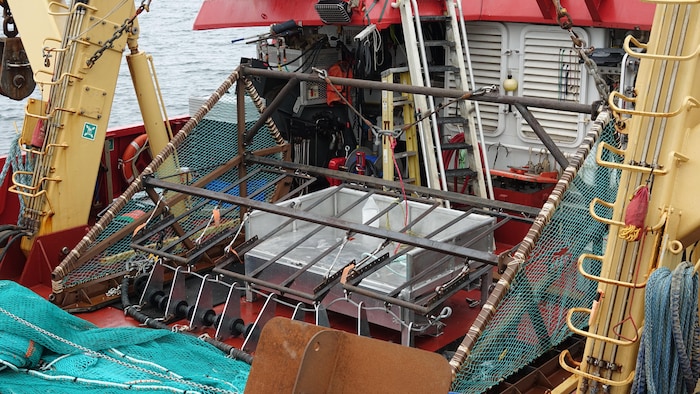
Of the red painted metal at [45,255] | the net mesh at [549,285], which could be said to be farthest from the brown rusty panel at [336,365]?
the red painted metal at [45,255]

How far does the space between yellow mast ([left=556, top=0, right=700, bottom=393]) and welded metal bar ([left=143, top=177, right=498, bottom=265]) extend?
3.65 feet

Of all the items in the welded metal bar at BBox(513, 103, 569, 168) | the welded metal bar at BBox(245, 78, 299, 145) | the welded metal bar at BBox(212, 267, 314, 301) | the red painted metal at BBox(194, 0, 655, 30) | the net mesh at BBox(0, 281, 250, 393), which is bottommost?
the net mesh at BBox(0, 281, 250, 393)

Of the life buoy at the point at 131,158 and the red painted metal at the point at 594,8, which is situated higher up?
the red painted metal at the point at 594,8

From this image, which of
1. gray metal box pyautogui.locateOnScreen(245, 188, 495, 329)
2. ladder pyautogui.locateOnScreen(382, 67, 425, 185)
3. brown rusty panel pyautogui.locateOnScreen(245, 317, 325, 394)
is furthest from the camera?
ladder pyautogui.locateOnScreen(382, 67, 425, 185)

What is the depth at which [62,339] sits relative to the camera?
5.61 metres

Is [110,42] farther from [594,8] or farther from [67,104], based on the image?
[594,8]

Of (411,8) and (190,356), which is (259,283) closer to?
(190,356)

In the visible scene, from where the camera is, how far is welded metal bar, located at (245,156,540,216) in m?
6.25

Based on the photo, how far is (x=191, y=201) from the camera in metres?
7.82

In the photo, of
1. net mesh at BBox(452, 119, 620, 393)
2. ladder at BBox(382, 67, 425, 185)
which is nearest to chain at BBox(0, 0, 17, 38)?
ladder at BBox(382, 67, 425, 185)

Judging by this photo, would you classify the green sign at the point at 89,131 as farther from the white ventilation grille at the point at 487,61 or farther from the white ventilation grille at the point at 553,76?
the white ventilation grille at the point at 553,76

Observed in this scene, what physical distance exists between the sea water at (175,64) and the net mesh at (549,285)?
15303 millimetres

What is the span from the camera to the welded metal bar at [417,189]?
20.5 feet

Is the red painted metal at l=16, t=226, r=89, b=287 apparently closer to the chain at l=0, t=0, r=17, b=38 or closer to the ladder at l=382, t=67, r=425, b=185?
the chain at l=0, t=0, r=17, b=38
